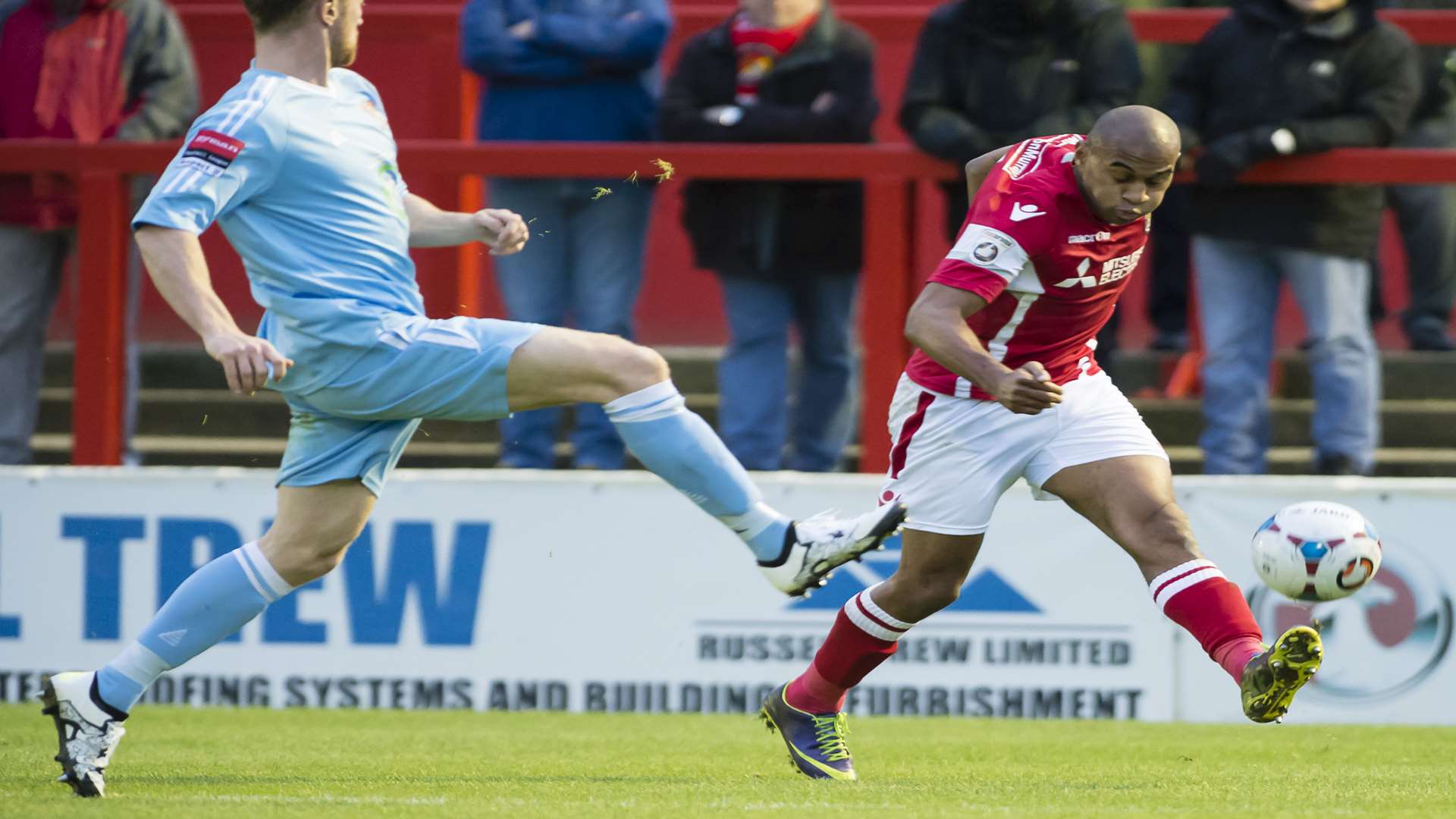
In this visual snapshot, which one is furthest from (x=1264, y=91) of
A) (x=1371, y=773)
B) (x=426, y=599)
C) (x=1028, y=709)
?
(x=426, y=599)

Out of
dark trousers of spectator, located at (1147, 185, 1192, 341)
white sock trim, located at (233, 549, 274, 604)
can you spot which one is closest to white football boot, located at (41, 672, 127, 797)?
white sock trim, located at (233, 549, 274, 604)

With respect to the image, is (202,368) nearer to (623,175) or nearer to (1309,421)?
(623,175)

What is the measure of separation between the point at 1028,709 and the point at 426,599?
232cm

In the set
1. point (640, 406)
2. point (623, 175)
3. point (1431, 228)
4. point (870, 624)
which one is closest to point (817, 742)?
point (870, 624)

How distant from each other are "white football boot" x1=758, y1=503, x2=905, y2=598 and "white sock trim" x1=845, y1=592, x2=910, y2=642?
2.06ft

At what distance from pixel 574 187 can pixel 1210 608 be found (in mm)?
3752

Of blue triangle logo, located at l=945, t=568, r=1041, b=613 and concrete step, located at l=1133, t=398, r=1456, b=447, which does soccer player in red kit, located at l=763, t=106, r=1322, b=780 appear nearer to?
blue triangle logo, located at l=945, t=568, r=1041, b=613

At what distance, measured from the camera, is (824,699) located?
570cm

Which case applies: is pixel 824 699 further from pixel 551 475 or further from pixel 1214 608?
pixel 551 475

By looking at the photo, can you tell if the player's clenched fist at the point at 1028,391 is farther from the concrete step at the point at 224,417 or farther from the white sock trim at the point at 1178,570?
the concrete step at the point at 224,417

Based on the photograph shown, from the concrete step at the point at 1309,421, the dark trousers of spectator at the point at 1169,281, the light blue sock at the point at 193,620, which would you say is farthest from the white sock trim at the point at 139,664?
the dark trousers of spectator at the point at 1169,281

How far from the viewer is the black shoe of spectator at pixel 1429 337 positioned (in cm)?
890

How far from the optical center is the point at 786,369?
7.96 m

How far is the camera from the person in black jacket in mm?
7715
